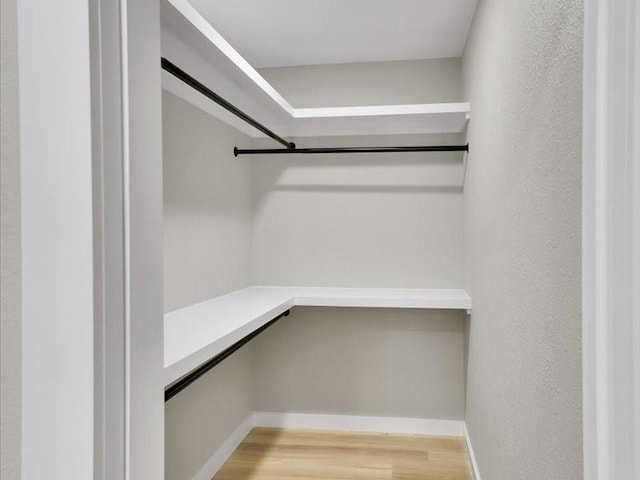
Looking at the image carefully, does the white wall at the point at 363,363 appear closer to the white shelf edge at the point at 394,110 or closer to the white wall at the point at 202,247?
the white wall at the point at 202,247

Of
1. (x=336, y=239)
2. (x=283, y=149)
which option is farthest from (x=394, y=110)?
(x=336, y=239)

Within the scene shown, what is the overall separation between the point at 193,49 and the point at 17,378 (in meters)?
1.19

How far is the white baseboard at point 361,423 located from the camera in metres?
2.81

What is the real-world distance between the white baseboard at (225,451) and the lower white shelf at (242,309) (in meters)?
0.76

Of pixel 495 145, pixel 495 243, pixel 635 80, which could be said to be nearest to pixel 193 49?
pixel 495 145

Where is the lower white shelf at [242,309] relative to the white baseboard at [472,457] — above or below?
above

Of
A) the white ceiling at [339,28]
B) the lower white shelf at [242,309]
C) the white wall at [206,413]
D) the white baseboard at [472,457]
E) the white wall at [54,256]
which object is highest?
the white ceiling at [339,28]

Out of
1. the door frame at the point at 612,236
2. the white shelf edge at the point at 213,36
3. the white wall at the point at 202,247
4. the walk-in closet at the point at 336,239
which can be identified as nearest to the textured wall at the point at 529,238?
the door frame at the point at 612,236

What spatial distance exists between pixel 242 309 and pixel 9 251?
4.56ft

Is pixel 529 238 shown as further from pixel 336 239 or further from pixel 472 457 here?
pixel 336 239

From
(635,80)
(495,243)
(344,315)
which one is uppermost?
(635,80)

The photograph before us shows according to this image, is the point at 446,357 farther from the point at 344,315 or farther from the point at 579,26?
the point at 579,26

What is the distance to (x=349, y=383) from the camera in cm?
291

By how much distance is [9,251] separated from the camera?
73 cm
